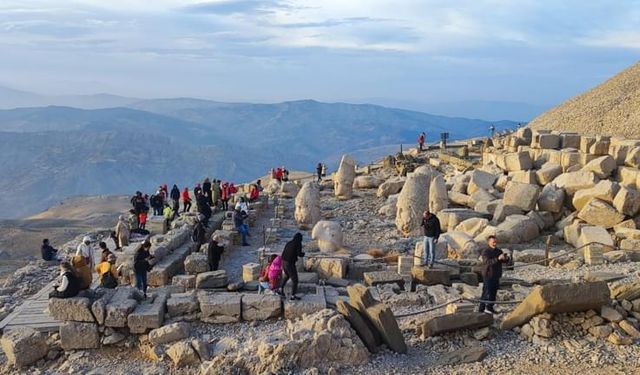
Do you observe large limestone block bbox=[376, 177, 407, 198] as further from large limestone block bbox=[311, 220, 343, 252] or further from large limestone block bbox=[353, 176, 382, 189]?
large limestone block bbox=[311, 220, 343, 252]

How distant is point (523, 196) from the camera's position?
2014 centimetres

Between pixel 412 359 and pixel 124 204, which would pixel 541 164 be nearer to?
pixel 412 359

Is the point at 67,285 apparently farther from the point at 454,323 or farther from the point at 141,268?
the point at 454,323

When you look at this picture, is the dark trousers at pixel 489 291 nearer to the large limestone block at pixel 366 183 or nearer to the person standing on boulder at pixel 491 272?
the person standing on boulder at pixel 491 272

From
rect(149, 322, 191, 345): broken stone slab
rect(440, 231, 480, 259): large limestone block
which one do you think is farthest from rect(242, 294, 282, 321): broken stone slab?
rect(440, 231, 480, 259): large limestone block

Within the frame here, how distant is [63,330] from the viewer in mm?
10383

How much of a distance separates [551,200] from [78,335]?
15.3m

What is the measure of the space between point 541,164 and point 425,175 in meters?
5.02

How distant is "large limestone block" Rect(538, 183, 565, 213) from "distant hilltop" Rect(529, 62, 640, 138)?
666 centimetres

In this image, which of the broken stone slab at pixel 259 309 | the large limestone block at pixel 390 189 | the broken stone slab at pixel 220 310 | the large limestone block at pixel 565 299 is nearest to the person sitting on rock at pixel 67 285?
the broken stone slab at pixel 220 310

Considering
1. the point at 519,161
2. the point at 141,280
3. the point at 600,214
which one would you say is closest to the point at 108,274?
the point at 141,280

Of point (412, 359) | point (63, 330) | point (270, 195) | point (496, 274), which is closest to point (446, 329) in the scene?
point (412, 359)

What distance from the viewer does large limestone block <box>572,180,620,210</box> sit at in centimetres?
1891

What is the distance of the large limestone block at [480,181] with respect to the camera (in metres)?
23.3
